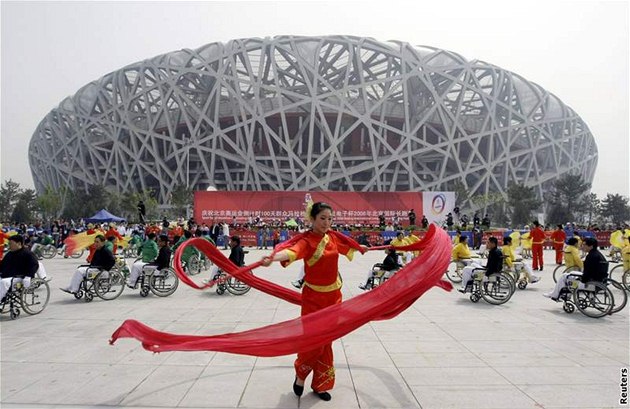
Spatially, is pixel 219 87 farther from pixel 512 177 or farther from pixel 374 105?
pixel 512 177

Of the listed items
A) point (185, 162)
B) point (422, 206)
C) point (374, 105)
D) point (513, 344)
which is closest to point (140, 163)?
point (185, 162)

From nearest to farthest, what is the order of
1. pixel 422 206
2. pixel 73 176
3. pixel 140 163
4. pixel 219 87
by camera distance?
1. pixel 422 206
2. pixel 219 87
3. pixel 140 163
4. pixel 73 176

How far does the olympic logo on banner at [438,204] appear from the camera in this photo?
28.5 m

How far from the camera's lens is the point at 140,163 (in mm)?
48219

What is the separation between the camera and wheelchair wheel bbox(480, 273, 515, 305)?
804 cm

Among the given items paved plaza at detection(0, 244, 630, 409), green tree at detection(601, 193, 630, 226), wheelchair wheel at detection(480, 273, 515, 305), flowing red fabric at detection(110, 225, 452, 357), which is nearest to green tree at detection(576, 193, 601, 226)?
green tree at detection(601, 193, 630, 226)

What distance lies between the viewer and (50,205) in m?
43.1

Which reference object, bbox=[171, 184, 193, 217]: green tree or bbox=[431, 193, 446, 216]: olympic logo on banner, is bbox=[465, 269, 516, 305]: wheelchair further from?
bbox=[171, 184, 193, 217]: green tree

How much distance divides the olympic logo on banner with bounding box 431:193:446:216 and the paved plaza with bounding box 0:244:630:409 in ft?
69.2

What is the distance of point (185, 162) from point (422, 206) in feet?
97.8

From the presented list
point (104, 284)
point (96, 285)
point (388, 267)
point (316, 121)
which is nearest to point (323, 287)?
point (388, 267)

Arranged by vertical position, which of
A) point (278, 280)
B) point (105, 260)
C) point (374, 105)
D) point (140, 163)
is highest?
point (374, 105)

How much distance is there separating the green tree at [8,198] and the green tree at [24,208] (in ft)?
2.21

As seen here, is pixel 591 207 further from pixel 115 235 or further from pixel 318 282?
pixel 318 282
